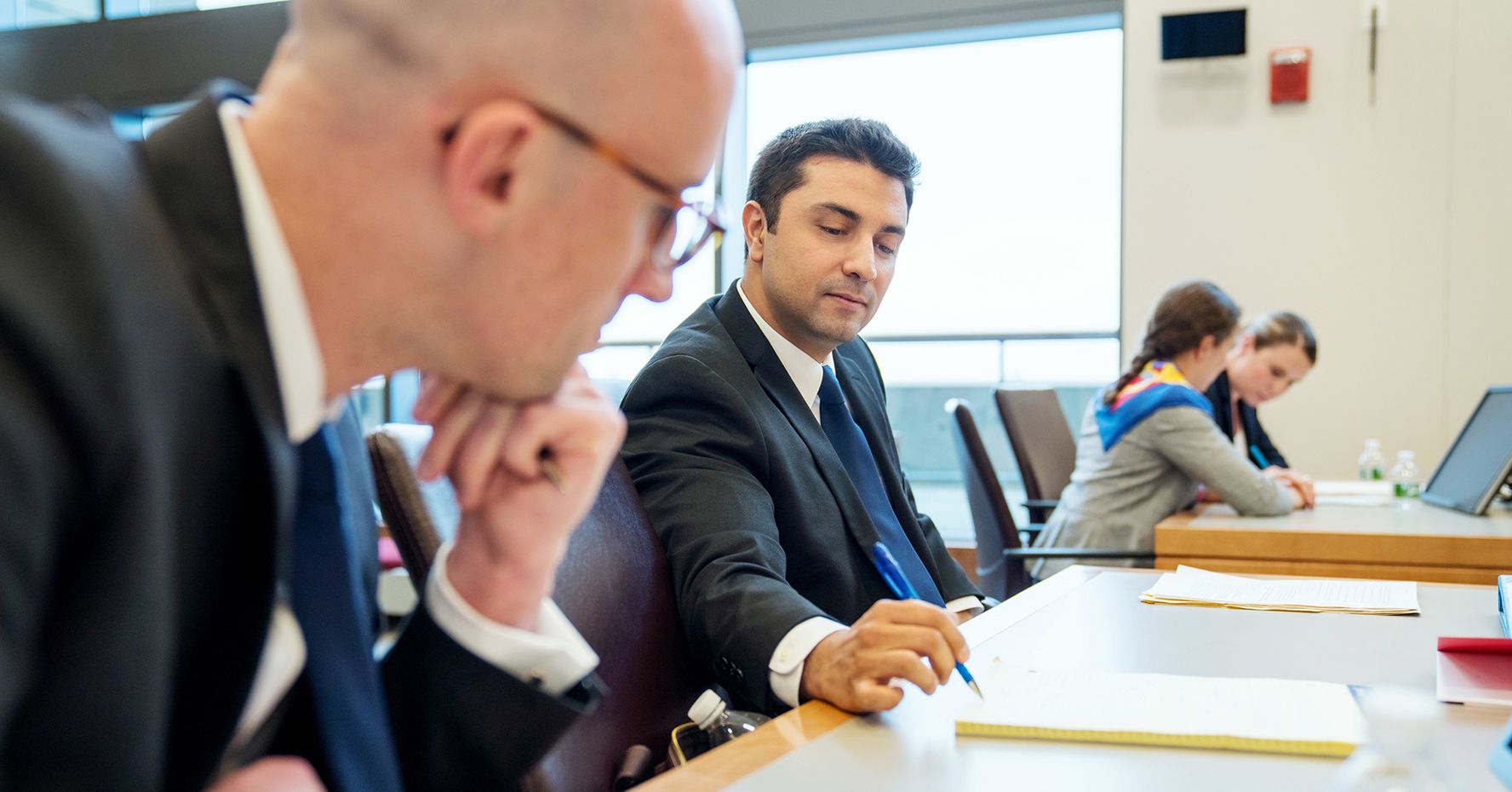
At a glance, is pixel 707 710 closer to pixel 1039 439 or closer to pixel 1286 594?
pixel 1286 594

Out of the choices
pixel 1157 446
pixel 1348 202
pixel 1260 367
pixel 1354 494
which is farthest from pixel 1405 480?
pixel 1348 202

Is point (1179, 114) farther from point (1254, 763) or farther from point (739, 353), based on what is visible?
point (1254, 763)

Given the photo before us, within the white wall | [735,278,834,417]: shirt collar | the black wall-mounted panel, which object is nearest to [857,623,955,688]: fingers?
[735,278,834,417]: shirt collar

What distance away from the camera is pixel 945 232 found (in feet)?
18.2

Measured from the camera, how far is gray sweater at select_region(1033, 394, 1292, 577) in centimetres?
321

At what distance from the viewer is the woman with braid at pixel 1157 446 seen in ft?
10.5

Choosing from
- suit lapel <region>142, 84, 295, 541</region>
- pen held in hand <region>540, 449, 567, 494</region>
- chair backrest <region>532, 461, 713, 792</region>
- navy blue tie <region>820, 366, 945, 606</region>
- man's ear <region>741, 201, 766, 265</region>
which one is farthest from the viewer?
man's ear <region>741, 201, 766, 265</region>

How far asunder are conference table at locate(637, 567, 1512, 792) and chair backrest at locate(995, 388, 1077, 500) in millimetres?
1909

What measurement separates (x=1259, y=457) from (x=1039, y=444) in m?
1.32

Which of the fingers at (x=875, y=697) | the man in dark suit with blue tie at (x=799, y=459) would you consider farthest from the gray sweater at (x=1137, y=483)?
the fingers at (x=875, y=697)

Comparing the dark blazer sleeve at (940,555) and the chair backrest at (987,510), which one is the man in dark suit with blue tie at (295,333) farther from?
the chair backrest at (987,510)

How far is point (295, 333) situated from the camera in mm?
608

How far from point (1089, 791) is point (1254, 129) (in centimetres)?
471

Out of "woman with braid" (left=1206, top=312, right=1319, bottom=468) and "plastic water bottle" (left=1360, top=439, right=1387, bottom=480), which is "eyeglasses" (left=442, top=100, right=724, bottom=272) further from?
"plastic water bottle" (left=1360, top=439, right=1387, bottom=480)
